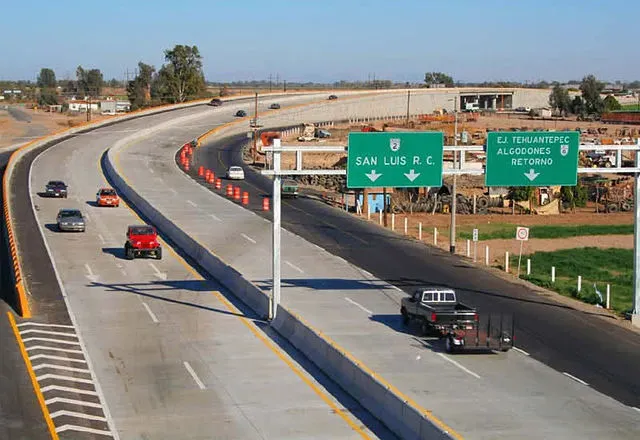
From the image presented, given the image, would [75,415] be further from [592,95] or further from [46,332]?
[592,95]

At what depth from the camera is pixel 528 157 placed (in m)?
36.9

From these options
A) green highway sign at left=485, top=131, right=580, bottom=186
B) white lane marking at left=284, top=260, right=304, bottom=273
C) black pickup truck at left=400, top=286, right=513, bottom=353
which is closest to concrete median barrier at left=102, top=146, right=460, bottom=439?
black pickup truck at left=400, top=286, right=513, bottom=353

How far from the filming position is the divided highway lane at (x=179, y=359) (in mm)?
24312

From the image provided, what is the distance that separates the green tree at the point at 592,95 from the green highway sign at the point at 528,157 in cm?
16231

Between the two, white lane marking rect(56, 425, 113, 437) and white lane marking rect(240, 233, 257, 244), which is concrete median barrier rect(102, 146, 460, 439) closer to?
white lane marking rect(240, 233, 257, 244)

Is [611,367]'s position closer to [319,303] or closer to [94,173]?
[319,303]

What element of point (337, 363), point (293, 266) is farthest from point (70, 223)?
point (337, 363)

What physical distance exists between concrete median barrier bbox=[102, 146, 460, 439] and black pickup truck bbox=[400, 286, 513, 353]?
3335mm

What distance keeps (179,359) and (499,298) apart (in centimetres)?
1534

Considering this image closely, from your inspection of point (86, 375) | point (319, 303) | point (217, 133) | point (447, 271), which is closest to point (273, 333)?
point (319, 303)

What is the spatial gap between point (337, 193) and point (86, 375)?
185 feet

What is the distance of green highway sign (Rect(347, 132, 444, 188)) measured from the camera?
119 ft

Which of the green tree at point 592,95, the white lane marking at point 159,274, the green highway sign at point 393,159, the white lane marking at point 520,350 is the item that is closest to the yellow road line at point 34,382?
the white lane marking at point 159,274

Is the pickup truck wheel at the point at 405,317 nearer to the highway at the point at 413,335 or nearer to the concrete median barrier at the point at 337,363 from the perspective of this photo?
the highway at the point at 413,335
